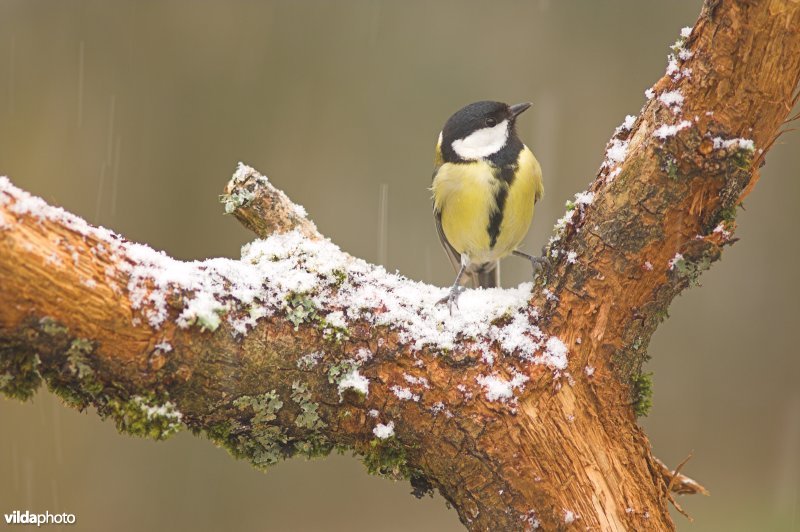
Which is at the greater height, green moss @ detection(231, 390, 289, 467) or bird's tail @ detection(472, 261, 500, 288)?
bird's tail @ detection(472, 261, 500, 288)

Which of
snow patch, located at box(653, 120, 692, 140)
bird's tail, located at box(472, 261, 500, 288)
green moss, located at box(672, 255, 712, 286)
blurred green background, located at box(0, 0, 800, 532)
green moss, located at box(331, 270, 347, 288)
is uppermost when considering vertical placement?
blurred green background, located at box(0, 0, 800, 532)

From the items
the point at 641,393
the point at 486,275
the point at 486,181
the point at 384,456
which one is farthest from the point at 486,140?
the point at 384,456

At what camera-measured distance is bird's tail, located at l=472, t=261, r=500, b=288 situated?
2654 mm

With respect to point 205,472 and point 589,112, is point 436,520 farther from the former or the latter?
point 589,112

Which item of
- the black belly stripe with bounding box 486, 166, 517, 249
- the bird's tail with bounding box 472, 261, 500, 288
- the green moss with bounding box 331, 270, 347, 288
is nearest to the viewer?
the green moss with bounding box 331, 270, 347, 288

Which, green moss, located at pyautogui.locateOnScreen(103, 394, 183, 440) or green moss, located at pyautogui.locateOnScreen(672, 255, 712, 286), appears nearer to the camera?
green moss, located at pyautogui.locateOnScreen(103, 394, 183, 440)

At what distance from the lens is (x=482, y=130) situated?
7.48 ft

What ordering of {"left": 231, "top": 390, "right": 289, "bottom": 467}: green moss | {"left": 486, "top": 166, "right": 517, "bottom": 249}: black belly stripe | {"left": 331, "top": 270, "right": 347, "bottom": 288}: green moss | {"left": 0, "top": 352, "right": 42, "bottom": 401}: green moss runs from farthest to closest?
1. {"left": 486, "top": 166, "right": 517, "bottom": 249}: black belly stripe
2. {"left": 331, "top": 270, "right": 347, "bottom": 288}: green moss
3. {"left": 231, "top": 390, "right": 289, "bottom": 467}: green moss
4. {"left": 0, "top": 352, "right": 42, "bottom": 401}: green moss

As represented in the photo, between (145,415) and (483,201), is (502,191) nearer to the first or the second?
(483,201)

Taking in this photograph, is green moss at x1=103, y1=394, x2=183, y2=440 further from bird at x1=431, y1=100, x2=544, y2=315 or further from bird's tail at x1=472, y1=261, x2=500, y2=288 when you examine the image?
bird's tail at x1=472, y1=261, x2=500, y2=288

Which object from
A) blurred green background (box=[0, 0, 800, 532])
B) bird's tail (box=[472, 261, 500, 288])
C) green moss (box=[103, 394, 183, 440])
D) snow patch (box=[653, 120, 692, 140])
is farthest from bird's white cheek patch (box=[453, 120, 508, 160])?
blurred green background (box=[0, 0, 800, 532])

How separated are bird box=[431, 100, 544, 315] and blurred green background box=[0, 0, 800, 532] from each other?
7.97 feet

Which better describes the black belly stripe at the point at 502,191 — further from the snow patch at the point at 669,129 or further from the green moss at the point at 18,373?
the green moss at the point at 18,373

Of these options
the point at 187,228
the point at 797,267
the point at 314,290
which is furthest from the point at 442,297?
the point at 797,267
